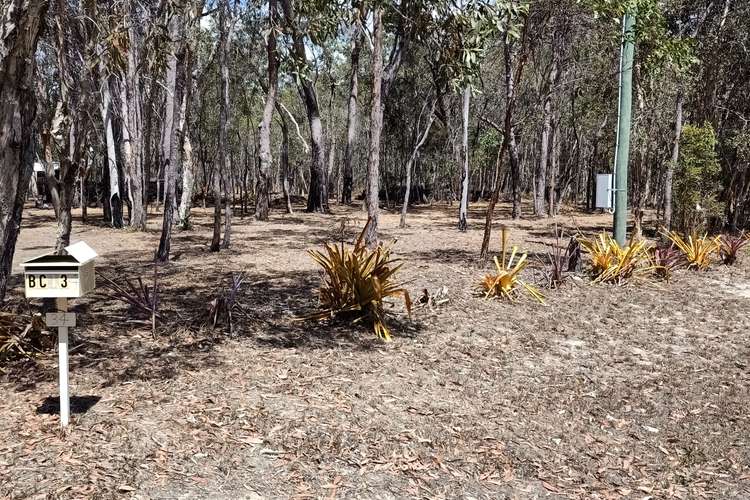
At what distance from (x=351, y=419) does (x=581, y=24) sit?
13.9 metres

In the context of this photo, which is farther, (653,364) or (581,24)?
(581,24)

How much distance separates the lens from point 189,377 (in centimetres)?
522

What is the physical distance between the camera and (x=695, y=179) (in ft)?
45.3

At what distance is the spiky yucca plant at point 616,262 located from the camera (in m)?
10.1

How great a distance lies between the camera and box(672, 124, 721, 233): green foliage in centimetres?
1370

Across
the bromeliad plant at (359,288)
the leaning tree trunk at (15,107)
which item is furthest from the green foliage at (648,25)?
the leaning tree trunk at (15,107)

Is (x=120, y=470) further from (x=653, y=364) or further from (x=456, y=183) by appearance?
(x=456, y=183)

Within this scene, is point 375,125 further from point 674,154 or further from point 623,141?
point 674,154

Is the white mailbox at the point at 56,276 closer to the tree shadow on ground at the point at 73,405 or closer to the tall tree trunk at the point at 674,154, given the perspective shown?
the tree shadow on ground at the point at 73,405

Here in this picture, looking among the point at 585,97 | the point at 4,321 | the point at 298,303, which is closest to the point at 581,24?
the point at 585,97

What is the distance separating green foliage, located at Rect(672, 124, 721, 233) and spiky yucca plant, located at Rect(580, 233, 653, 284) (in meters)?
4.27

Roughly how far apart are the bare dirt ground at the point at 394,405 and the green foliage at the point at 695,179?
576 cm

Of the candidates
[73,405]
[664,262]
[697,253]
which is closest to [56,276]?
[73,405]

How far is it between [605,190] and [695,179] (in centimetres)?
450
